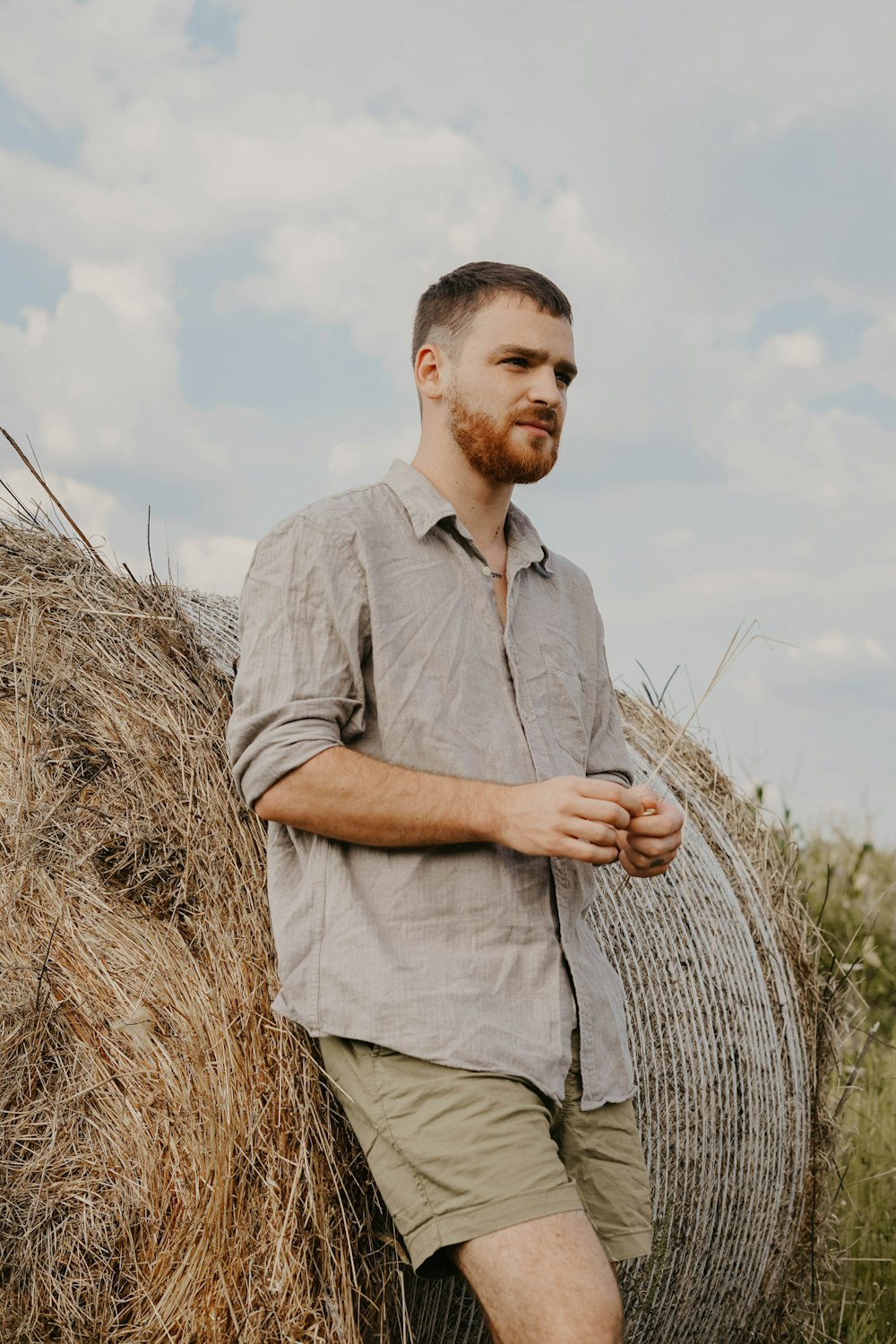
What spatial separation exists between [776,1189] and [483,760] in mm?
2204

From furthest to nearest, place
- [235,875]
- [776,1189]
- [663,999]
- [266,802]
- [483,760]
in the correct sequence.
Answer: [776,1189]
[663,999]
[235,875]
[483,760]
[266,802]

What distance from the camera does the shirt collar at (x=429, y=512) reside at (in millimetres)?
2783

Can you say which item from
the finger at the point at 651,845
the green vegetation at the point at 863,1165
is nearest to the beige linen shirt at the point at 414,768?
the finger at the point at 651,845

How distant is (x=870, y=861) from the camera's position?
372 inches

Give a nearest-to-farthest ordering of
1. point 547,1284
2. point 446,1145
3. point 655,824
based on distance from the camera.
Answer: point 547,1284 → point 446,1145 → point 655,824

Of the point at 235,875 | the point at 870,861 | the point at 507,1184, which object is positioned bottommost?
the point at 507,1184

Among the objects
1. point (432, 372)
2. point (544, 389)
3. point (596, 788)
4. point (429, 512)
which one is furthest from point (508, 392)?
Answer: point (596, 788)

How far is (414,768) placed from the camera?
256cm

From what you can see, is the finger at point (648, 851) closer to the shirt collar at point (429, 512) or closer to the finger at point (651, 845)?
the finger at point (651, 845)

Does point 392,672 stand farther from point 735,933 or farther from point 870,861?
point 870,861

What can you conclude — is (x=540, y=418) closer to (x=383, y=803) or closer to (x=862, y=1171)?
(x=383, y=803)

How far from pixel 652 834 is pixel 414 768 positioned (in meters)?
0.52

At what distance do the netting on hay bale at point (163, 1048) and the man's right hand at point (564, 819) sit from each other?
676 mm

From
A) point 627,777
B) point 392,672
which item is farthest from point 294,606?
point 627,777
